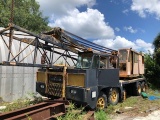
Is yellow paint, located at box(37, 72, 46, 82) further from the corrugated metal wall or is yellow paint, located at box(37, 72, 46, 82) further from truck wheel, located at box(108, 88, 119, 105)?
truck wheel, located at box(108, 88, 119, 105)

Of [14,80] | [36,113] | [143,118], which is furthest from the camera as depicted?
[14,80]

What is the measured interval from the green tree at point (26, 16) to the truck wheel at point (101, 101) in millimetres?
25174

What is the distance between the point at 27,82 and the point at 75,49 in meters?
4.63

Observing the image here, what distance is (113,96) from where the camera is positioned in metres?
12.3

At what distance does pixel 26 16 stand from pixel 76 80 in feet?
107

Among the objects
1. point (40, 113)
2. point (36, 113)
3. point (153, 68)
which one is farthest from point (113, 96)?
point (153, 68)

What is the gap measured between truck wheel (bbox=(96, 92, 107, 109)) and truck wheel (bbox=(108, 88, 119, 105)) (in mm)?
583

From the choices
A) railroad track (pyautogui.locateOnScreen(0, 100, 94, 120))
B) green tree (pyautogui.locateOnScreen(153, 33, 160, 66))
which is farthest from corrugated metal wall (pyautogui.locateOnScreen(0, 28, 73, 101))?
green tree (pyautogui.locateOnScreen(153, 33, 160, 66))

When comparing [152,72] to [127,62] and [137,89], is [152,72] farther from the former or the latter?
[127,62]

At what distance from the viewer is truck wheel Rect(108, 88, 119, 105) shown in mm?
11803

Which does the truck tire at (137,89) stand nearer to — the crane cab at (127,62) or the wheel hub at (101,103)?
the crane cab at (127,62)

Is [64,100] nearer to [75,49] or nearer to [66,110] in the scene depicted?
[66,110]

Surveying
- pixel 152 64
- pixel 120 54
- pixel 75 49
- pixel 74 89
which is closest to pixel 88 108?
pixel 74 89

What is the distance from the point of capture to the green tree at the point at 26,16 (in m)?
37.0
